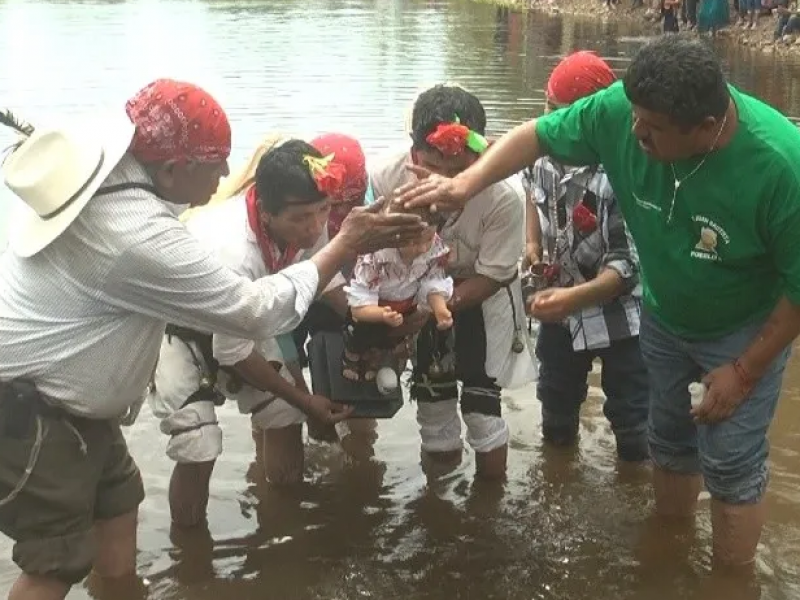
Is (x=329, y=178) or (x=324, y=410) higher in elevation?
(x=329, y=178)

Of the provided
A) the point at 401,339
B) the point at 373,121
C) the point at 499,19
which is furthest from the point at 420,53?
the point at 401,339

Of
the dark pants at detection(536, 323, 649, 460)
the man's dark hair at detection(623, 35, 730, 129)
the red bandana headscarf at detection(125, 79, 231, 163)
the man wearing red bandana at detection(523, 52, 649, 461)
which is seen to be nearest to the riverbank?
the dark pants at detection(536, 323, 649, 460)

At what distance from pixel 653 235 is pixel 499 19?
103ft

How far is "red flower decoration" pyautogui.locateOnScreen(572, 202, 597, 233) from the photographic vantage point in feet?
14.3

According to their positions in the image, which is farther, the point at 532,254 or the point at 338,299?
the point at 532,254

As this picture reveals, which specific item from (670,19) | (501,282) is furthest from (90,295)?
(670,19)

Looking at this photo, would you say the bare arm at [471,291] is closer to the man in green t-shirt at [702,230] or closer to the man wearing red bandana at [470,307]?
the man wearing red bandana at [470,307]

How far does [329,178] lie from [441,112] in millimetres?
558

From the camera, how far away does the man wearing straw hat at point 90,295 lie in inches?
119

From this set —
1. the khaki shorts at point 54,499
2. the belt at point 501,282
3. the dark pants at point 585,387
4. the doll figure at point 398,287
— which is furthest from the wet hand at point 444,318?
the khaki shorts at point 54,499

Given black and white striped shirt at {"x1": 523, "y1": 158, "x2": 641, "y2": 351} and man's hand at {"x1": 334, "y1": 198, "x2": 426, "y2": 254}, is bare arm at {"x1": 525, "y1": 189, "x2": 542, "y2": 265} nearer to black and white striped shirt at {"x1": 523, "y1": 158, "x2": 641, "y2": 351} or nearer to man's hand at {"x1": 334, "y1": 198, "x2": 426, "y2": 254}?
black and white striped shirt at {"x1": 523, "y1": 158, "x2": 641, "y2": 351}

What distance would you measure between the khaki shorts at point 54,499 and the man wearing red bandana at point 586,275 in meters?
1.73

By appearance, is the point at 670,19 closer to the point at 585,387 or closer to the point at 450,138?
the point at 585,387

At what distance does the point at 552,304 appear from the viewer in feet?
13.1
